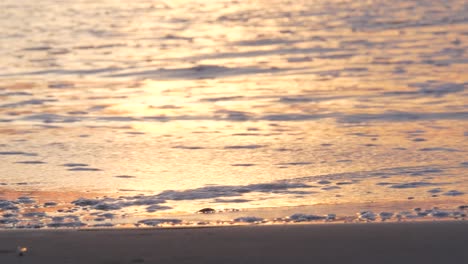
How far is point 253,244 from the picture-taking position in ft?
18.6

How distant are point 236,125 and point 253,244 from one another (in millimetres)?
5077

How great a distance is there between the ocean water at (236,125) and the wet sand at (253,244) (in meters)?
0.46

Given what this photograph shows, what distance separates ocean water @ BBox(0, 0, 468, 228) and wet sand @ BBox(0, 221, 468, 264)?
0.46 meters

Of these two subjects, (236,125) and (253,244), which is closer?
(253,244)

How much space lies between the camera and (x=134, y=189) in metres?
7.69

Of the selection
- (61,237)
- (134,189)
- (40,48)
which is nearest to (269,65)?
(40,48)

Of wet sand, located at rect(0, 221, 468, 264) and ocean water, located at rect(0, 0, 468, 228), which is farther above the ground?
ocean water, located at rect(0, 0, 468, 228)

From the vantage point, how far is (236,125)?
35.1 ft

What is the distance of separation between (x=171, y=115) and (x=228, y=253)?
6029 millimetres

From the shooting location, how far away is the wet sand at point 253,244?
17.5 ft

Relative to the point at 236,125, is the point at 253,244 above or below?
below

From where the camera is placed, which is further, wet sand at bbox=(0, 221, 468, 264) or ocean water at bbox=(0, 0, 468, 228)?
ocean water at bbox=(0, 0, 468, 228)

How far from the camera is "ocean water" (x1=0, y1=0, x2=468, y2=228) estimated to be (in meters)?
7.14

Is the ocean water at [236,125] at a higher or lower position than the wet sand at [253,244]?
higher
